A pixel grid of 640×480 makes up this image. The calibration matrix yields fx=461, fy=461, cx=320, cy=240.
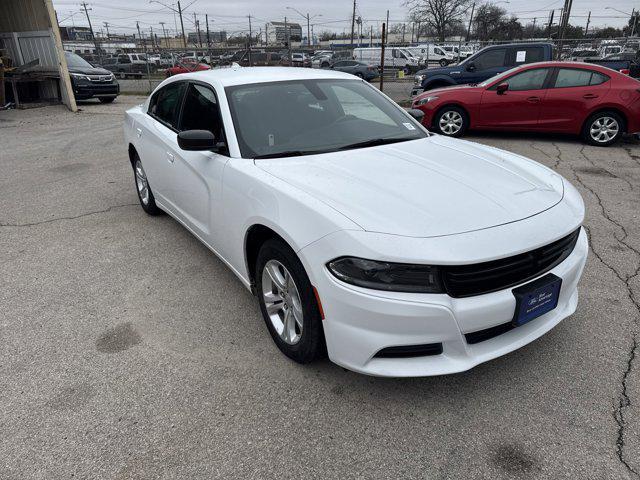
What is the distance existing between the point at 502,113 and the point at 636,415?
761 centimetres

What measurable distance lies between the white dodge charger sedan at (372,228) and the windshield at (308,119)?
1cm

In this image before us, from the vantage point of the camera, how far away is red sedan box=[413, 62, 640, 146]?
8195 millimetres

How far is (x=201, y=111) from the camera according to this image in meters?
3.58

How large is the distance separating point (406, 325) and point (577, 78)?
835 centimetres

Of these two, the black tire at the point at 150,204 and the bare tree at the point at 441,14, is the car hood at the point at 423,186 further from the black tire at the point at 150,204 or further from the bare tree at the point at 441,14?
the bare tree at the point at 441,14

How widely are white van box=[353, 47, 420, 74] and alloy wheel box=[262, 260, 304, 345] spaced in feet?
99.1

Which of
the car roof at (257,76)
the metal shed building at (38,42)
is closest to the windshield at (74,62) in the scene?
the metal shed building at (38,42)

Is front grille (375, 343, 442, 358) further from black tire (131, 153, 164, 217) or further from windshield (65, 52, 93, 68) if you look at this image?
windshield (65, 52, 93, 68)

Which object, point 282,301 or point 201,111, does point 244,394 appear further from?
point 201,111

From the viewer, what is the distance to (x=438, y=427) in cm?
225

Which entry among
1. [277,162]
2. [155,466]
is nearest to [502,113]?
[277,162]

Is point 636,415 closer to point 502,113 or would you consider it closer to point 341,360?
point 341,360

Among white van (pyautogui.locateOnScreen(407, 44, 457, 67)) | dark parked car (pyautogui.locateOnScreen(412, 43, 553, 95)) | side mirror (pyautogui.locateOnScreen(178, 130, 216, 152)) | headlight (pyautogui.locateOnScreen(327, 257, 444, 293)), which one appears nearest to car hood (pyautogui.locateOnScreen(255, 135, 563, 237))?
headlight (pyautogui.locateOnScreen(327, 257, 444, 293))

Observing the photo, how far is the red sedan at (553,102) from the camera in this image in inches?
323
